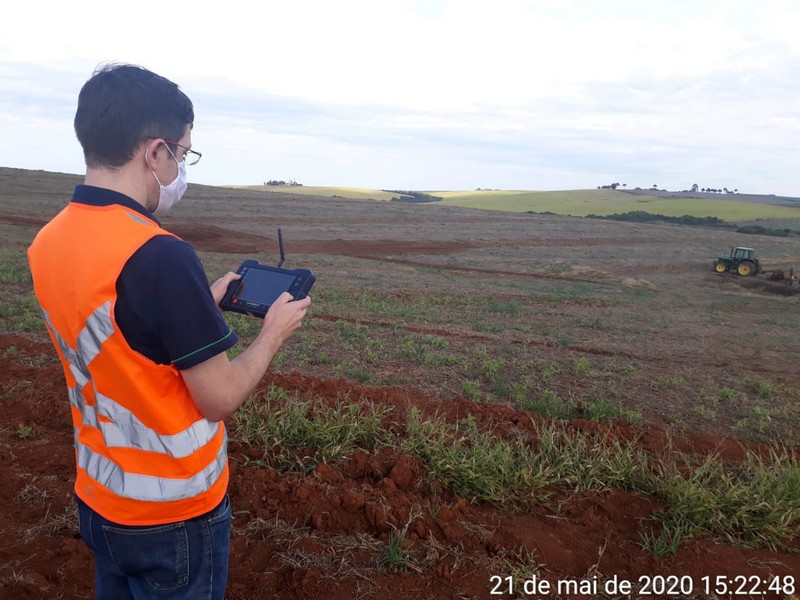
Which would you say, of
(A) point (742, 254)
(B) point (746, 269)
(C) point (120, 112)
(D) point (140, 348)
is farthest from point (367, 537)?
(A) point (742, 254)

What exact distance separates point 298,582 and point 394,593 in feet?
1.57

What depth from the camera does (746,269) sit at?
20844 mm

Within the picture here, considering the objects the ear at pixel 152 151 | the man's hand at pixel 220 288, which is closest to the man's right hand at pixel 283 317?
the man's hand at pixel 220 288

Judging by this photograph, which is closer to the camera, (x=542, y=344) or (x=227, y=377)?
(x=227, y=377)

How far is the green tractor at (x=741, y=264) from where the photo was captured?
68.1ft

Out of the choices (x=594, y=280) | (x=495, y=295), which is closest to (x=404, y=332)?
(x=495, y=295)

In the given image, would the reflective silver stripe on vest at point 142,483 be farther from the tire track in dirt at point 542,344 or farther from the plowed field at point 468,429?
the tire track in dirt at point 542,344

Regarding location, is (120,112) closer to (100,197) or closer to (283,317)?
(100,197)

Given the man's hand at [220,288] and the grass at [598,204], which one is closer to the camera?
the man's hand at [220,288]

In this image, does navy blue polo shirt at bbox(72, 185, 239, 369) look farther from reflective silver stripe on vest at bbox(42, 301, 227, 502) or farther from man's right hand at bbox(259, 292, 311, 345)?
man's right hand at bbox(259, 292, 311, 345)

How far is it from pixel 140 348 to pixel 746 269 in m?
23.1

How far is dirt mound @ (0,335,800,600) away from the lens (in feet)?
9.87

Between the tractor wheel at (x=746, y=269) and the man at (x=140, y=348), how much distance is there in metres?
22.7
